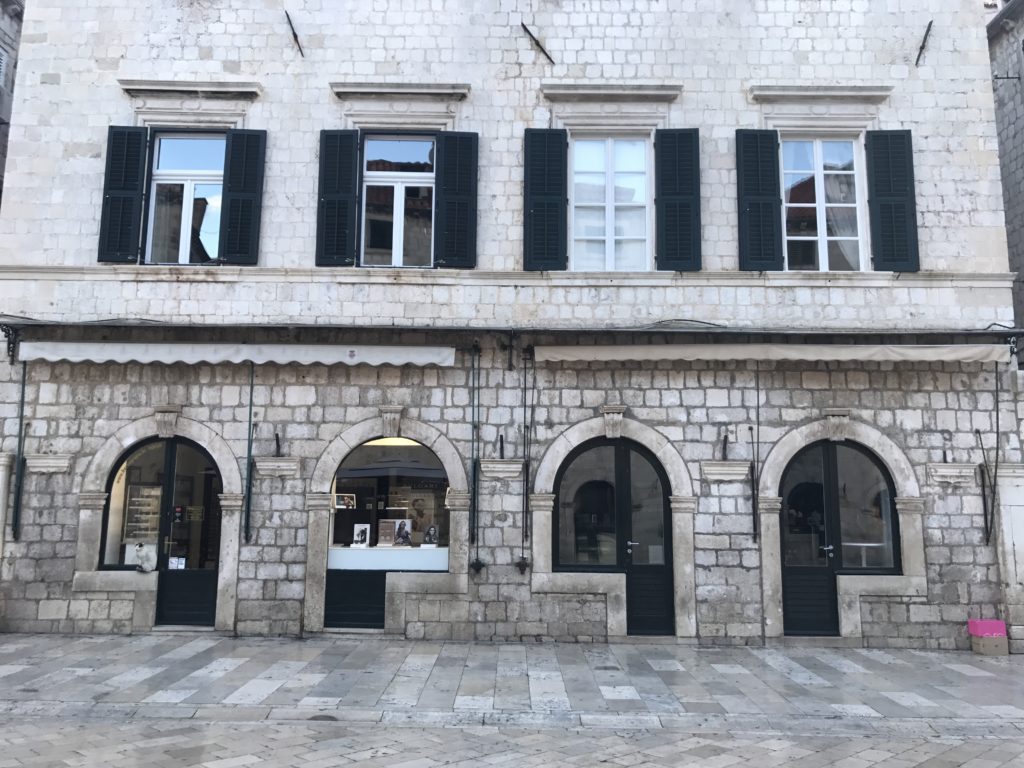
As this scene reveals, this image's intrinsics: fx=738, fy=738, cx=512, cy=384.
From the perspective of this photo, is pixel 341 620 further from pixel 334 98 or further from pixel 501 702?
pixel 334 98

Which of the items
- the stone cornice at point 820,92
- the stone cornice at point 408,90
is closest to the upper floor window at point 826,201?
the stone cornice at point 820,92

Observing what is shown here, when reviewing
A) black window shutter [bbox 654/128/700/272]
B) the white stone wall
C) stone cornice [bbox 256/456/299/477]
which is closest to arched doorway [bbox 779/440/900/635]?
the white stone wall

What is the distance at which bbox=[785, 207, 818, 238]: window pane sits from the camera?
10.5m

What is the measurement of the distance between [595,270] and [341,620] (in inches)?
232

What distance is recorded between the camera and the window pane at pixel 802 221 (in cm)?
1051

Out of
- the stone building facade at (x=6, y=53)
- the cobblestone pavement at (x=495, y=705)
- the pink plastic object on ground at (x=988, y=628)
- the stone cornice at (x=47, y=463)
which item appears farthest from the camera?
the stone building facade at (x=6, y=53)

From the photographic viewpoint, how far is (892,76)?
34.7 feet

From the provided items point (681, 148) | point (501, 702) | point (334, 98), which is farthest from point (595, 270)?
point (501, 702)

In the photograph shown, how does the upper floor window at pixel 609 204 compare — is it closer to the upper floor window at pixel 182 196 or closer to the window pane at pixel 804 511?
the window pane at pixel 804 511

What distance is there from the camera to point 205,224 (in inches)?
416

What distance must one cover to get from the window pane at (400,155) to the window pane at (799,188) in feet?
16.8

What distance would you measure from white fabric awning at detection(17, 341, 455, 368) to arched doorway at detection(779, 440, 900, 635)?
5130 mm

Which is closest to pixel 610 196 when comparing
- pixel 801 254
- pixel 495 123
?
pixel 495 123

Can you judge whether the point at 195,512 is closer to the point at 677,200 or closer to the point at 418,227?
the point at 418,227
